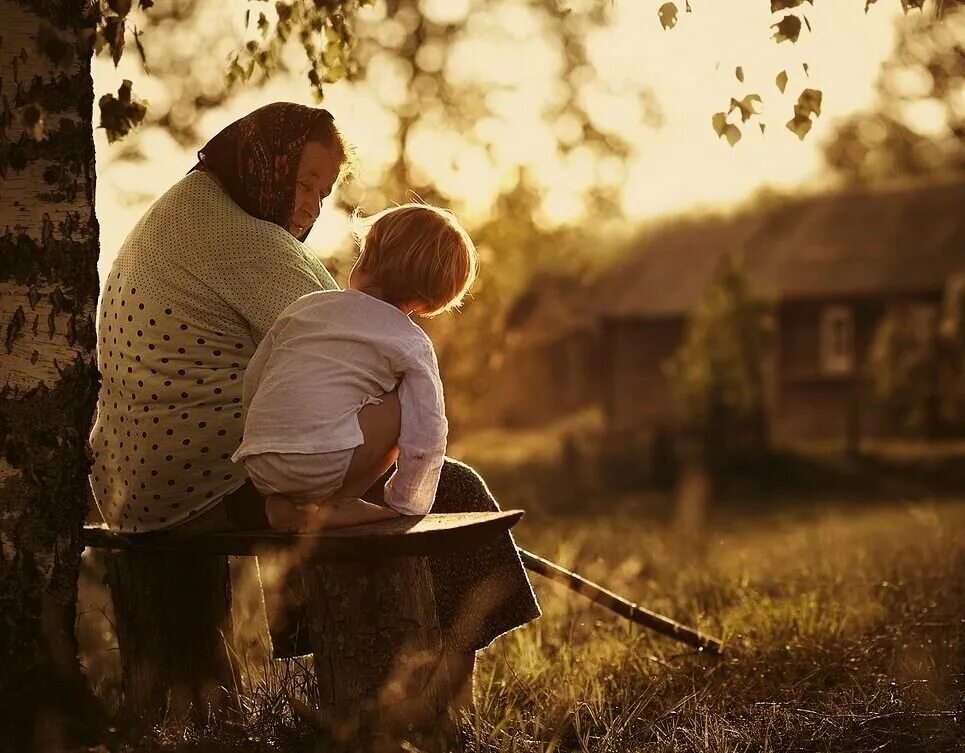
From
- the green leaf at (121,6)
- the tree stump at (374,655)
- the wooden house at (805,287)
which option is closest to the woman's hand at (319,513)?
the tree stump at (374,655)

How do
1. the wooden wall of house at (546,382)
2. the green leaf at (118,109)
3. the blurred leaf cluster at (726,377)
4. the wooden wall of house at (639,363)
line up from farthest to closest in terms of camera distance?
the wooden wall of house at (546,382) < the wooden wall of house at (639,363) < the blurred leaf cluster at (726,377) < the green leaf at (118,109)

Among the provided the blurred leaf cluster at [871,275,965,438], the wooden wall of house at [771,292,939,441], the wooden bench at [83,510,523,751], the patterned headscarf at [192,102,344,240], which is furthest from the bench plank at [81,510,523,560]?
the wooden wall of house at [771,292,939,441]

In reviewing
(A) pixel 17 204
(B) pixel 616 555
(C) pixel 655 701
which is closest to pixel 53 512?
(A) pixel 17 204

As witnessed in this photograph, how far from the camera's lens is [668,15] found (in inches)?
157

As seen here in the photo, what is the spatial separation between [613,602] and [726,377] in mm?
17135

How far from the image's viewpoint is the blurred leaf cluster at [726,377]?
67.7 ft

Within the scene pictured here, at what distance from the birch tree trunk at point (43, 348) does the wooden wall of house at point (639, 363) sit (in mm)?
28204

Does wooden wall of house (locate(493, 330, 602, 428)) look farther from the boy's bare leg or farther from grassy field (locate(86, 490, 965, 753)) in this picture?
the boy's bare leg

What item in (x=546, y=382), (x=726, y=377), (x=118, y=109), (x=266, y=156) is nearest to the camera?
(x=118, y=109)

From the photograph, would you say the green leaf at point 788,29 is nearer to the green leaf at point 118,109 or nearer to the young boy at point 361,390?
the young boy at point 361,390

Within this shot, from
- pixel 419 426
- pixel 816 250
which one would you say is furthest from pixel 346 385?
pixel 816 250

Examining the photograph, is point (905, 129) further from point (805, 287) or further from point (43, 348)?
point (43, 348)

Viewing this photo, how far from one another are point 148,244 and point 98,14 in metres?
0.67

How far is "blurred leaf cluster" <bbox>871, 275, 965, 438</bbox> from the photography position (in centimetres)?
2205
